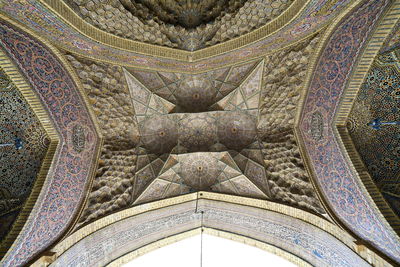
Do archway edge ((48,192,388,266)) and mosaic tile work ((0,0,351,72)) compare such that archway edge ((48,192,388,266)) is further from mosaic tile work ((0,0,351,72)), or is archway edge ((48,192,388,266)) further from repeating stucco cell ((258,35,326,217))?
mosaic tile work ((0,0,351,72))

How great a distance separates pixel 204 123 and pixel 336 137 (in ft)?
8.21

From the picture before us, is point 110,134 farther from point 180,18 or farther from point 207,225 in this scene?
point 207,225

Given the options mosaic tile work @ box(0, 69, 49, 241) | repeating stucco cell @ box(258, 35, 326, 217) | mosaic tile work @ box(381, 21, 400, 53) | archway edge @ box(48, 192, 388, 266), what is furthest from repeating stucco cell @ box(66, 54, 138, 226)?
mosaic tile work @ box(381, 21, 400, 53)

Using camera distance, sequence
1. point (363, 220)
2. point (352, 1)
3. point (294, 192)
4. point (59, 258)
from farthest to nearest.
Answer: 1. point (294, 192)
2. point (59, 258)
3. point (363, 220)
4. point (352, 1)

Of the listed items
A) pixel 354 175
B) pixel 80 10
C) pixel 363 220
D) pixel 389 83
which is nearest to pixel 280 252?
pixel 363 220

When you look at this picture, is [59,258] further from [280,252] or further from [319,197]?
[319,197]

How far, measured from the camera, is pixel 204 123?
538 cm

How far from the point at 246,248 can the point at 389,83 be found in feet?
15.1

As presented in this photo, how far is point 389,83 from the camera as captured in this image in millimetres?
3949

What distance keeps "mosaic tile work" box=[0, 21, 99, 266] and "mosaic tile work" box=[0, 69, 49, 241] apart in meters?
0.54

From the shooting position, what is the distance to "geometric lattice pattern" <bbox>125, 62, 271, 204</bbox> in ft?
16.1

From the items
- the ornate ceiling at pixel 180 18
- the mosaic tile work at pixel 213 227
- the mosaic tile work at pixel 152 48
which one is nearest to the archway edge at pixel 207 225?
the mosaic tile work at pixel 213 227

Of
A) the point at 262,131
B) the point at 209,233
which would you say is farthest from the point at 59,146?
the point at 262,131

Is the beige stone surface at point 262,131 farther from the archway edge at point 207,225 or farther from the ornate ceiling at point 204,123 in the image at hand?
the archway edge at point 207,225
